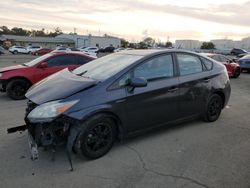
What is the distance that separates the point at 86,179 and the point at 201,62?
11.3 feet

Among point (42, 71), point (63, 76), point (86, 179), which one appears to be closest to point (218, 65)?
point (63, 76)

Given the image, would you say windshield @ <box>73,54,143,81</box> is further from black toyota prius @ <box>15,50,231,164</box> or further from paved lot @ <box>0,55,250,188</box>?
paved lot @ <box>0,55,250,188</box>

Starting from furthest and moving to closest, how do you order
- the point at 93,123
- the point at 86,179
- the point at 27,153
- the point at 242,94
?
the point at 242,94 → the point at 27,153 → the point at 93,123 → the point at 86,179

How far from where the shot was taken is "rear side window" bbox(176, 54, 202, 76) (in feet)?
17.1

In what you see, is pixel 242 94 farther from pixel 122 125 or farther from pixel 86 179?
pixel 86 179

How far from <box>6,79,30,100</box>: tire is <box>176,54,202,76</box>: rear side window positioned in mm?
5212

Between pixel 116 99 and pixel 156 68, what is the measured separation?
1.08 m

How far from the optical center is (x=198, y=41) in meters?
85.2

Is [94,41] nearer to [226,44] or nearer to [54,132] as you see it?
[226,44]

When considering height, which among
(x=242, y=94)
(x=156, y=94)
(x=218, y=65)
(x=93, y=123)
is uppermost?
(x=218, y=65)

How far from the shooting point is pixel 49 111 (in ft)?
12.3

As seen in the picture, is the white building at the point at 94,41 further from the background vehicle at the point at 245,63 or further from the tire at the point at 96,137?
the tire at the point at 96,137

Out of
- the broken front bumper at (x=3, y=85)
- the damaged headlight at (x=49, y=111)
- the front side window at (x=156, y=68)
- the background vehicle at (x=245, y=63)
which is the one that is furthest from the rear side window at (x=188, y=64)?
the background vehicle at (x=245, y=63)

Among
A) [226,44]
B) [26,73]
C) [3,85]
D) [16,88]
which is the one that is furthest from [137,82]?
[226,44]
